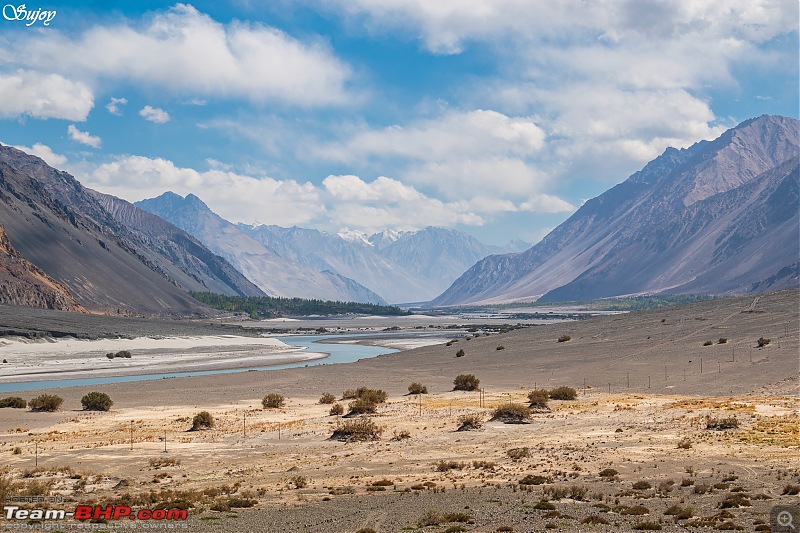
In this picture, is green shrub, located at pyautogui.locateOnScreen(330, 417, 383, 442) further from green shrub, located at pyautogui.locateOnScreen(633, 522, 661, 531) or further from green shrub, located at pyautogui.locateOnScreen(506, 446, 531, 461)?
Result: green shrub, located at pyautogui.locateOnScreen(633, 522, 661, 531)

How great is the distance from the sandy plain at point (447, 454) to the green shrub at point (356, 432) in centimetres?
55

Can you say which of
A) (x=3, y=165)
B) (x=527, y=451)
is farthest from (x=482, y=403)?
(x=3, y=165)

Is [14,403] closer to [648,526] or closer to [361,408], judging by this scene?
[361,408]

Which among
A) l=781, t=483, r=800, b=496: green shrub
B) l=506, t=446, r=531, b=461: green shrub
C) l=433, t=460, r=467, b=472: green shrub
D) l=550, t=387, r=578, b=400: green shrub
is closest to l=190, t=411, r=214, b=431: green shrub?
l=433, t=460, r=467, b=472: green shrub

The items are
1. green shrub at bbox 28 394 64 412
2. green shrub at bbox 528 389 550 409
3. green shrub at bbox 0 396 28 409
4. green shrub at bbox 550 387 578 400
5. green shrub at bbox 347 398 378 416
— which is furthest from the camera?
green shrub at bbox 550 387 578 400

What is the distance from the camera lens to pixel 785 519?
55.2ft

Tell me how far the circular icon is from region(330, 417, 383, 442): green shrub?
17.6 m

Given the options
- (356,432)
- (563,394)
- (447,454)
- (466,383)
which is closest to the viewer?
(447,454)

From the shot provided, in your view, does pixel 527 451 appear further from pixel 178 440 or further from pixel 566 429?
pixel 178 440

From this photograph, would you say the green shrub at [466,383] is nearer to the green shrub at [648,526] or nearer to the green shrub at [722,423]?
the green shrub at [722,423]

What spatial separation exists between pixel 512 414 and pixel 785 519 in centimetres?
1961

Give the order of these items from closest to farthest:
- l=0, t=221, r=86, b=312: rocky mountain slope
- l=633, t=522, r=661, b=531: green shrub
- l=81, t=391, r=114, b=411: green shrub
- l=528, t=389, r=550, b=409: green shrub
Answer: l=633, t=522, r=661, b=531: green shrub → l=528, t=389, r=550, b=409: green shrub → l=81, t=391, r=114, b=411: green shrub → l=0, t=221, r=86, b=312: rocky mountain slope

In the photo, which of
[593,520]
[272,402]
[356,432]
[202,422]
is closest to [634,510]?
[593,520]

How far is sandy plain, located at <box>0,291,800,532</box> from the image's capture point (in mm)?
19094
